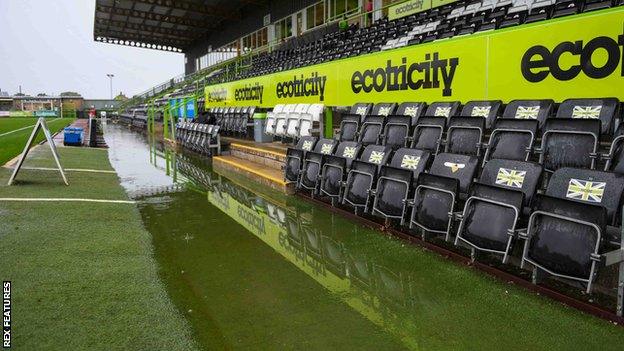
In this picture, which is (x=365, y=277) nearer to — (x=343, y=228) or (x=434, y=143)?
(x=343, y=228)

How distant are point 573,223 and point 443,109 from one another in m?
3.05

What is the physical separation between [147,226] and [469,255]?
324 cm

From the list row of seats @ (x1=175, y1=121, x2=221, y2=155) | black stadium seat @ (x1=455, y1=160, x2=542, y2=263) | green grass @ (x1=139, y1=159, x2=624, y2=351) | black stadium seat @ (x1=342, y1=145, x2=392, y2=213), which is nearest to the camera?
green grass @ (x1=139, y1=159, x2=624, y2=351)

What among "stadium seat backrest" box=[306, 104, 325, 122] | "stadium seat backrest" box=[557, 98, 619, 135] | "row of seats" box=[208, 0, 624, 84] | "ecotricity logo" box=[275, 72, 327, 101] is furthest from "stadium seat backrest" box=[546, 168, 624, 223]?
"ecotricity logo" box=[275, 72, 327, 101]

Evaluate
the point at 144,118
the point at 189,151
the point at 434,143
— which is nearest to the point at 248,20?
the point at 144,118

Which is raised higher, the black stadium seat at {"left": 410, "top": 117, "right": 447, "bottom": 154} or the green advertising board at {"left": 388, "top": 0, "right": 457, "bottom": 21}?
the green advertising board at {"left": 388, "top": 0, "right": 457, "bottom": 21}

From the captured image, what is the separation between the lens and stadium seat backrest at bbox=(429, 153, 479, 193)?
3.66 m

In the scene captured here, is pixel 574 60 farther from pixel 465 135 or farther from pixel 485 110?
pixel 465 135

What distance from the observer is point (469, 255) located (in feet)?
11.2

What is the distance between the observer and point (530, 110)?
14.6ft

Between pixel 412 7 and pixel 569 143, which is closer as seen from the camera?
pixel 569 143

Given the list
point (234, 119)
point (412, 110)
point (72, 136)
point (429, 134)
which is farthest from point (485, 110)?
point (72, 136)

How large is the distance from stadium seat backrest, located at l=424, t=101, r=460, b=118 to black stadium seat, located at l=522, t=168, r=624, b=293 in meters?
2.44

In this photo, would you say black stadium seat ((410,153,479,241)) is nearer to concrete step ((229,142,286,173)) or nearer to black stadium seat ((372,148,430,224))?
black stadium seat ((372,148,430,224))
